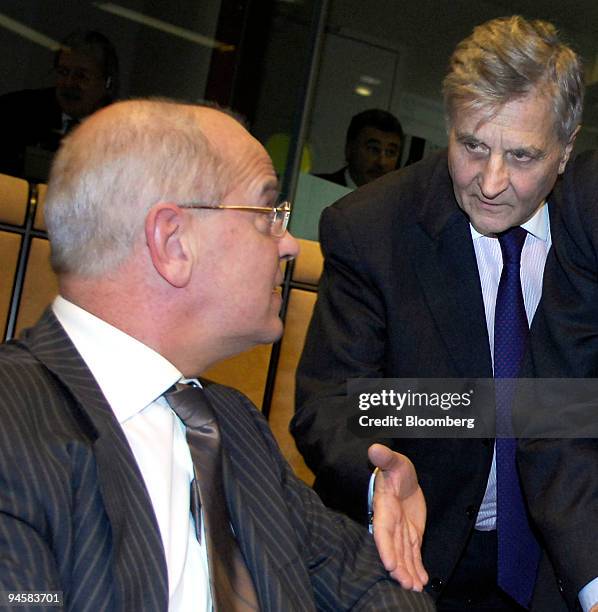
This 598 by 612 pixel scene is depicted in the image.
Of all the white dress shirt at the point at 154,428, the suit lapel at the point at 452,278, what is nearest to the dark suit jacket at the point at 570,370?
the suit lapel at the point at 452,278

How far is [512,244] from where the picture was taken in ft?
6.70

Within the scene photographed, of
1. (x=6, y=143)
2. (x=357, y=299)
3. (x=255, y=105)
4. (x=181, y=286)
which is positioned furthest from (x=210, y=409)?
(x=255, y=105)

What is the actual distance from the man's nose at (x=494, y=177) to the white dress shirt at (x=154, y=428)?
0.83 metres

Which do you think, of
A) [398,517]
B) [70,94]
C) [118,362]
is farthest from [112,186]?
[70,94]

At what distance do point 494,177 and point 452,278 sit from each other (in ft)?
0.78

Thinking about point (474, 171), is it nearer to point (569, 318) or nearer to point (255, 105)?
point (569, 318)

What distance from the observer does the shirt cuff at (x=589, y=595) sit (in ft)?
5.55

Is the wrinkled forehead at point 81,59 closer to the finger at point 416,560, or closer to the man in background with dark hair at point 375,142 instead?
the man in background with dark hair at point 375,142

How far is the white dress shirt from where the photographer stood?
1258 mm

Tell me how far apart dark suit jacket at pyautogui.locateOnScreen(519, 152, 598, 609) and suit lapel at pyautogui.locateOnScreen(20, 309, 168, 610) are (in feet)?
2.94

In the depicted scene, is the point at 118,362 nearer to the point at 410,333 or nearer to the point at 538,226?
the point at 410,333

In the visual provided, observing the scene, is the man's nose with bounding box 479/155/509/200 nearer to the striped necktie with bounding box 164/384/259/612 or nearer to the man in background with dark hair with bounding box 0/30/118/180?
the striped necktie with bounding box 164/384/259/612

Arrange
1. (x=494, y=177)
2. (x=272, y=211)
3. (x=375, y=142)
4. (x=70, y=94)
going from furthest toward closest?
(x=375, y=142)
(x=70, y=94)
(x=494, y=177)
(x=272, y=211)

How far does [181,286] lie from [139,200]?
5.3 inches
